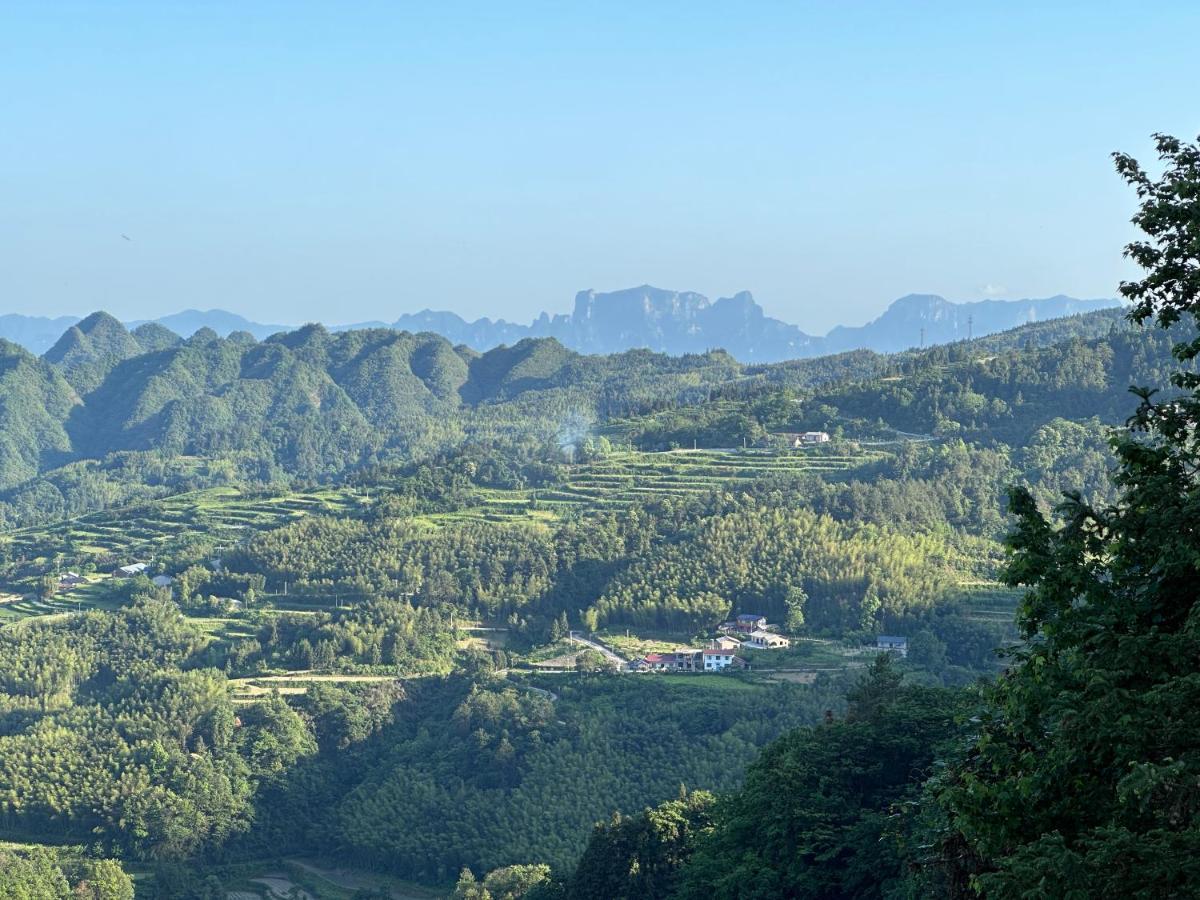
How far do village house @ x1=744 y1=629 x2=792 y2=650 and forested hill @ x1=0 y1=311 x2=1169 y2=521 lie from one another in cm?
2323

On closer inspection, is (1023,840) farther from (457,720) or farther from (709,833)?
(457,720)

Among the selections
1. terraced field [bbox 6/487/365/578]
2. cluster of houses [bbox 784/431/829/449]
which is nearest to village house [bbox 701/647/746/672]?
cluster of houses [bbox 784/431/829/449]

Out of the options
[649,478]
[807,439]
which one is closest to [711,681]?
[649,478]

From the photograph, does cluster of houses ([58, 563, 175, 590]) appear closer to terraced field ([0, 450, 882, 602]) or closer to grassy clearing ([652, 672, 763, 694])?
terraced field ([0, 450, 882, 602])

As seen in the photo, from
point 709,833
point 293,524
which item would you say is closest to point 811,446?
point 293,524

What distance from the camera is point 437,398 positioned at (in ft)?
554

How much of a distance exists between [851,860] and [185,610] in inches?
1842

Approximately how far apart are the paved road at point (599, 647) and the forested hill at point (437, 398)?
2222 cm

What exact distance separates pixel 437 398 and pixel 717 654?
124598mm

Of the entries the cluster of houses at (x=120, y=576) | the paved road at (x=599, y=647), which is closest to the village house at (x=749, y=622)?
the paved road at (x=599, y=647)

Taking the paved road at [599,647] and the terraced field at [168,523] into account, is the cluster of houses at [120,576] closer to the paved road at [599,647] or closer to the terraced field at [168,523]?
→ the terraced field at [168,523]

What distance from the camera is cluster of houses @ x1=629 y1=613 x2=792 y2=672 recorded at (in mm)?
46812

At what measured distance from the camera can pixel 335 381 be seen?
173 meters

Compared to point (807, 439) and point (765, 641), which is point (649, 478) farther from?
point (765, 641)
